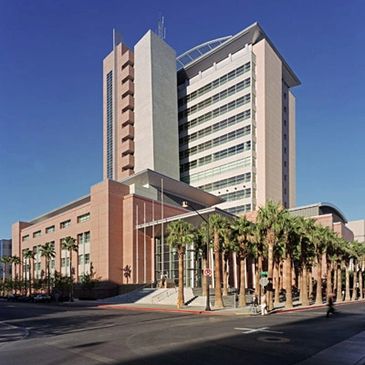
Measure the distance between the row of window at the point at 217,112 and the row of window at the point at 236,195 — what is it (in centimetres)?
1917

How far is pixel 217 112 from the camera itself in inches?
4053

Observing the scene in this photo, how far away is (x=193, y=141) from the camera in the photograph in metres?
109

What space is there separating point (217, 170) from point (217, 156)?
3281 millimetres

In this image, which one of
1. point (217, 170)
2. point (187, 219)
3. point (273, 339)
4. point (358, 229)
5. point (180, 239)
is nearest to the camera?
point (273, 339)

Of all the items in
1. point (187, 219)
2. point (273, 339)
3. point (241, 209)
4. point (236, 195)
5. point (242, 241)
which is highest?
point (236, 195)

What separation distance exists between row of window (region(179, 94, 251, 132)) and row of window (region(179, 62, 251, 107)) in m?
5.87

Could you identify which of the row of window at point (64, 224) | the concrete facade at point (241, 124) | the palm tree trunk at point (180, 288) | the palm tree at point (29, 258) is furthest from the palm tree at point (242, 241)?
the palm tree at point (29, 258)

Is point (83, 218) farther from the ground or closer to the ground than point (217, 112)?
closer to the ground

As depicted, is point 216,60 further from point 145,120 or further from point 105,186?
point 105,186

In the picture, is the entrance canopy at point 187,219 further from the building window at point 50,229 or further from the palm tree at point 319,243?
the building window at point 50,229

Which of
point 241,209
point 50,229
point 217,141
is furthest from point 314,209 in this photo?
point 50,229

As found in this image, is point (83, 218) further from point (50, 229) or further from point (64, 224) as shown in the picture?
point (50, 229)

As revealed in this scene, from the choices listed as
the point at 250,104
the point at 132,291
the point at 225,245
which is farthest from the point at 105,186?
the point at 250,104

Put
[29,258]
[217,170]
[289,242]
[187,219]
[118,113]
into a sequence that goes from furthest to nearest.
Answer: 1. [118,113]
2. [29,258]
3. [217,170]
4. [187,219]
5. [289,242]
